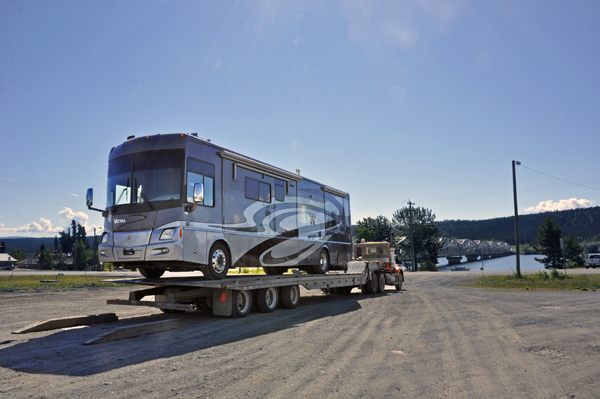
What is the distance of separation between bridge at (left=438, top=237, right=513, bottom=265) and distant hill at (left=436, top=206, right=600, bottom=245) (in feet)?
17.2

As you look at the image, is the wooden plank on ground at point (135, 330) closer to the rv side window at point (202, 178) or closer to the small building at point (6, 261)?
the rv side window at point (202, 178)

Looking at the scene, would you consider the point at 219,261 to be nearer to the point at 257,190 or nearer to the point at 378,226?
the point at 257,190

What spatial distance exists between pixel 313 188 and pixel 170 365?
35.1 feet

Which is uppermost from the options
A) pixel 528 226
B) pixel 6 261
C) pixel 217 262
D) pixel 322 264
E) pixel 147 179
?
pixel 528 226

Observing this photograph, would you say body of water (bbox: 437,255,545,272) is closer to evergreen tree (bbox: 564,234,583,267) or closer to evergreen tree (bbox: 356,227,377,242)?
evergreen tree (bbox: 564,234,583,267)

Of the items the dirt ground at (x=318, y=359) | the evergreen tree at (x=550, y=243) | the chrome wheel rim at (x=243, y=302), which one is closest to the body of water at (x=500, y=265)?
the evergreen tree at (x=550, y=243)

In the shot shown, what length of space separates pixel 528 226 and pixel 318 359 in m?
201

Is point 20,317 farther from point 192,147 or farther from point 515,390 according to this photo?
point 515,390

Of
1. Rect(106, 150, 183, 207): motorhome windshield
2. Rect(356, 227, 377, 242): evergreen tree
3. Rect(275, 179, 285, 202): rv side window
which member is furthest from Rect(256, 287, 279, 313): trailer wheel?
Rect(356, 227, 377, 242): evergreen tree

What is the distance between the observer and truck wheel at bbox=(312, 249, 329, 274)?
54.0ft

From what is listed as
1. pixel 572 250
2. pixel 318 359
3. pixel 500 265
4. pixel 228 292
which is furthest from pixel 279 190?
pixel 500 265

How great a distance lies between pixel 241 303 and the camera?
39.0ft

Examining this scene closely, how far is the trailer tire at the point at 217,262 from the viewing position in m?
10.4

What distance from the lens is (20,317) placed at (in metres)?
12.5
